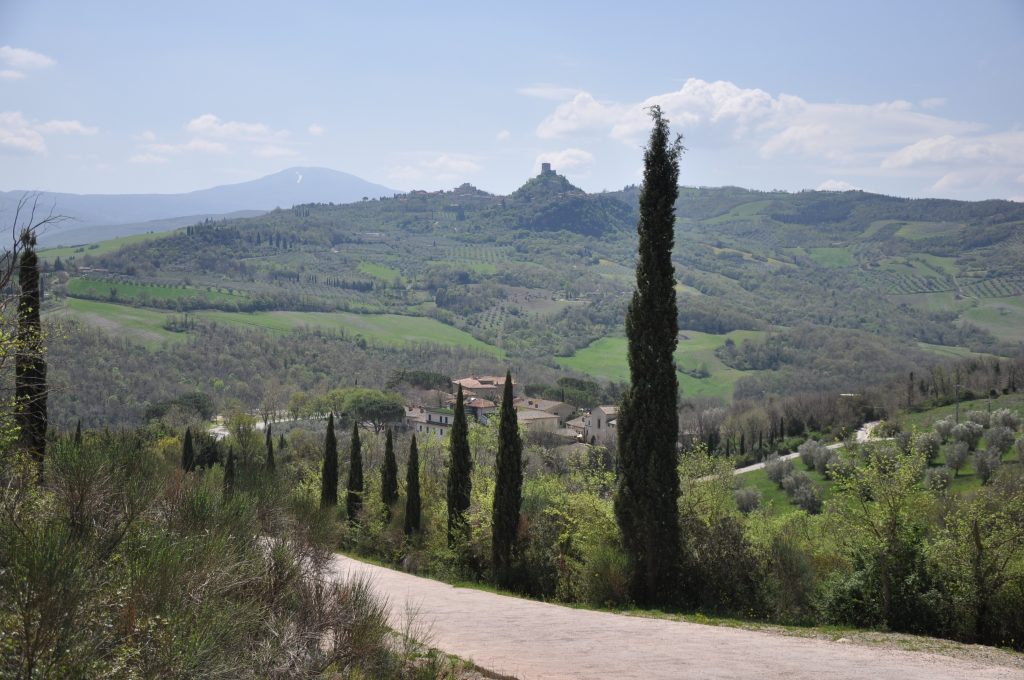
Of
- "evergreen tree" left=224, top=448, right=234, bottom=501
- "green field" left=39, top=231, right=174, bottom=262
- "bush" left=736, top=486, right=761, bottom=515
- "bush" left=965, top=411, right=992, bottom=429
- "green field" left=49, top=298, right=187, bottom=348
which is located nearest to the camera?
"evergreen tree" left=224, top=448, right=234, bottom=501

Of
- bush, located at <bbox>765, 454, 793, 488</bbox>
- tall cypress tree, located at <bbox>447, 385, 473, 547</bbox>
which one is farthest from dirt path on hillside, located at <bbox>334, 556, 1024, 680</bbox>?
bush, located at <bbox>765, 454, 793, 488</bbox>

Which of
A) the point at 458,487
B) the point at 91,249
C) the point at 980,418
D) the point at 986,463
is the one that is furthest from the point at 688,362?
the point at 91,249

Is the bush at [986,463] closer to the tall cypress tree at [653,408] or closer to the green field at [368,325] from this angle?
the tall cypress tree at [653,408]

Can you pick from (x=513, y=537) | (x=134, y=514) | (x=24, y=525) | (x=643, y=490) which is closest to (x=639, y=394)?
(x=643, y=490)

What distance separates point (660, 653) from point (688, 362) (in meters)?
125

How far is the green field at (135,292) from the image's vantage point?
414 feet

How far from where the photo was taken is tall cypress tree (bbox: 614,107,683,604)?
1616 centimetres

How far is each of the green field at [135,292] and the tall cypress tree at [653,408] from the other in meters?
125

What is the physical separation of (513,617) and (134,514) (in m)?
7.67

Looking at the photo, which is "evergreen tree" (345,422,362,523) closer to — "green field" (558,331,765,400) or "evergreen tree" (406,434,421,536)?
"evergreen tree" (406,434,421,536)

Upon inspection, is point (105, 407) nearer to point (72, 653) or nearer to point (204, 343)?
point (204, 343)

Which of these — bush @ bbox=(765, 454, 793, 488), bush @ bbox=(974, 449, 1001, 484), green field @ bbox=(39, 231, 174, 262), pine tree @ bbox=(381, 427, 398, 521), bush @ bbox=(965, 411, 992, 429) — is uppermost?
green field @ bbox=(39, 231, 174, 262)

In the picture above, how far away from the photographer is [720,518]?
56.1 ft

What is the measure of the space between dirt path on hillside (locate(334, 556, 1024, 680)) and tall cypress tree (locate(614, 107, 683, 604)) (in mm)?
2105
